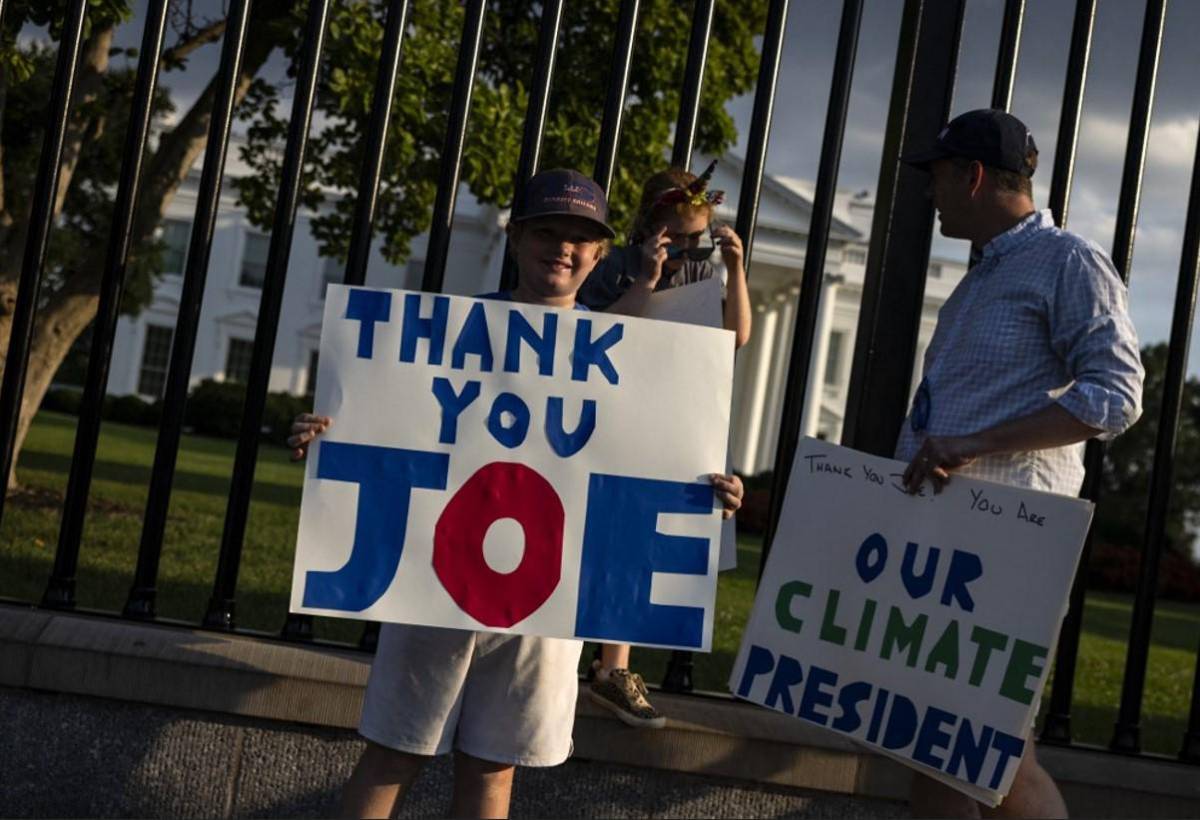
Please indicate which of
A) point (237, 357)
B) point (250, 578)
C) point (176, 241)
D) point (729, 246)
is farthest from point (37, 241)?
point (237, 357)

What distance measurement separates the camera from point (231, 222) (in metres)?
53.0

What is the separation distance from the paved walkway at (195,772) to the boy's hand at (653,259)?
126 cm

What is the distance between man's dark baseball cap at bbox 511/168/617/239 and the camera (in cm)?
293

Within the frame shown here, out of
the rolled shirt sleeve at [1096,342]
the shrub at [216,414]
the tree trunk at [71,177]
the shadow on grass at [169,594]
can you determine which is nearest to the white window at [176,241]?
the shrub at [216,414]

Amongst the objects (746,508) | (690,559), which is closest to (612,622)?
(690,559)

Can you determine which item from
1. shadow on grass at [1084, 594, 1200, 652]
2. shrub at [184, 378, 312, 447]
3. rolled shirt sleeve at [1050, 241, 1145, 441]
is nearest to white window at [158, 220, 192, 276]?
shrub at [184, 378, 312, 447]

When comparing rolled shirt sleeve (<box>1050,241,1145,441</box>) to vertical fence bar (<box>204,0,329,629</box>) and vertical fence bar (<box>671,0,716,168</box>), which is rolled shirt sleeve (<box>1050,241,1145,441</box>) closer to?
vertical fence bar (<box>671,0,716,168</box>)

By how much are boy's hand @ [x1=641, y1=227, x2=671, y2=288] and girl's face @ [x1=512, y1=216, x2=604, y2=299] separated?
321mm

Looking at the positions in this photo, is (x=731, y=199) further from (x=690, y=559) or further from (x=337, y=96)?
(x=690, y=559)

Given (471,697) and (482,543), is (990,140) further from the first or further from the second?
(471,697)

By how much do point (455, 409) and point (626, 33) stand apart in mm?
1421

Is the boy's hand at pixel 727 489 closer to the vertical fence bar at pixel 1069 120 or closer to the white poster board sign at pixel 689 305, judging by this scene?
the white poster board sign at pixel 689 305

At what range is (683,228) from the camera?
11.5 ft

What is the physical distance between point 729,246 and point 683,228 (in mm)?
144
